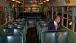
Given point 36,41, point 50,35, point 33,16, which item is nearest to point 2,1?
point 36,41

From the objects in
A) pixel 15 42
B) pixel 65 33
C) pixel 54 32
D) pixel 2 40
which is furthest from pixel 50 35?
pixel 2 40

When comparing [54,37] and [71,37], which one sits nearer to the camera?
[71,37]

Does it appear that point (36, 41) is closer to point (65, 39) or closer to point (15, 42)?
point (65, 39)

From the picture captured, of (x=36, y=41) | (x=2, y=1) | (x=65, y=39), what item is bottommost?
(x=36, y=41)

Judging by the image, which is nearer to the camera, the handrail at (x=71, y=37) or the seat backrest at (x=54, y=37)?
the handrail at (x=71, y=37)

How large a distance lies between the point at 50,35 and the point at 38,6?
10.2m

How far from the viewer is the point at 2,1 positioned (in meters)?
6.51

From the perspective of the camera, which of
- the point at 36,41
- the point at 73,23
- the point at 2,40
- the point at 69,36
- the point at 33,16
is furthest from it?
the point at 33,16

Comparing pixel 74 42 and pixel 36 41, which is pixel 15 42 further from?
pixel 36 41

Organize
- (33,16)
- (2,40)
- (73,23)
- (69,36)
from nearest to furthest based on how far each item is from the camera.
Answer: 1. (2,40)
2. (73,23)
3. (69,36)
4. (33,16)

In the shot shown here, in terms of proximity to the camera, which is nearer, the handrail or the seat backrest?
the handrail

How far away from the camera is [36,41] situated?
21.1ft

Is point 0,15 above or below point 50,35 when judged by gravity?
above

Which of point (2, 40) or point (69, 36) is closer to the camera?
point (2, 40)
